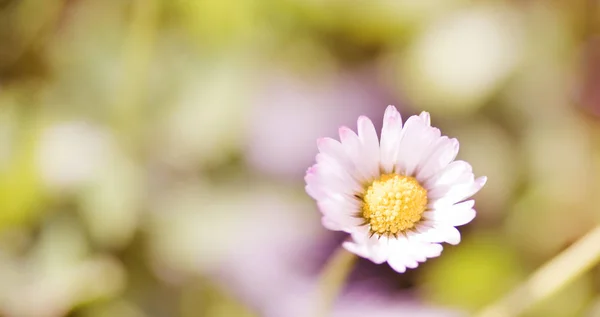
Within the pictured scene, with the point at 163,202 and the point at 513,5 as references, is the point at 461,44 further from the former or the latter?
the point at 163,202

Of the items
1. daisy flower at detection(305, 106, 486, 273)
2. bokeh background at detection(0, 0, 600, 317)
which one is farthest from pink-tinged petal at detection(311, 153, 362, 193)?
bokeh background at detection(0, 0, 600, 317)

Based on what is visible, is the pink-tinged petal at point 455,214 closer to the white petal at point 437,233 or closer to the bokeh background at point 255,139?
the white petal at point 437,233

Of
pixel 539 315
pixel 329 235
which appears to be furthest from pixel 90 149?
pixel 539 315


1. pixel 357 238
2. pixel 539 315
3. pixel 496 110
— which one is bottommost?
pixel 357 238

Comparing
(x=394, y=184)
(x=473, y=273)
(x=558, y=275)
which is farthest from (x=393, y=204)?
(x=473, y=273)

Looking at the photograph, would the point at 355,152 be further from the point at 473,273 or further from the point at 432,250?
the point at 473,273

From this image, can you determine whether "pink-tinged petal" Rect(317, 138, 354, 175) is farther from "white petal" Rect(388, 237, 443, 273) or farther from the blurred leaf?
the blurred leaf
